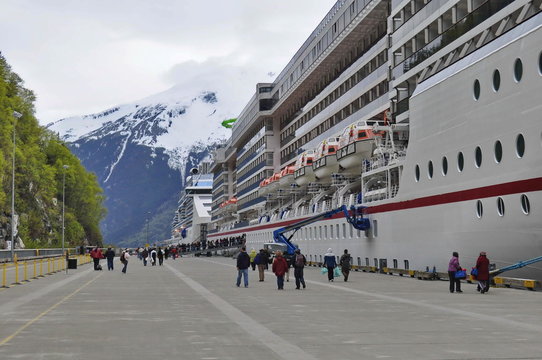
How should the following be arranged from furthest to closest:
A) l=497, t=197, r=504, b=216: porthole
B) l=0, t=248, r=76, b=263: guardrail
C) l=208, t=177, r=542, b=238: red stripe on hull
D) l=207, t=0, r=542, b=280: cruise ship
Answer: l=0, t=248, r=76, b=263: guardrail, l=497, t=197, r=504, b=216: porthole, l=207, t=0, r=542, b=280: cruise ship, l=208, t=177, r=542, b=238: red stripe on hull

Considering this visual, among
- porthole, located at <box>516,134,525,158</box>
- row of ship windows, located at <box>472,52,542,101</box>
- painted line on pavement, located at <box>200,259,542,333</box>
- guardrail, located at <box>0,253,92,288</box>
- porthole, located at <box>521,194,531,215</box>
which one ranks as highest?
row of ship windows, located at <box>472,52,542,101</box>

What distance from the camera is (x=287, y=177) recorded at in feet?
268

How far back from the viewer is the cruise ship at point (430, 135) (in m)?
27.6

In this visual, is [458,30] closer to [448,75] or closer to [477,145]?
[448,75]

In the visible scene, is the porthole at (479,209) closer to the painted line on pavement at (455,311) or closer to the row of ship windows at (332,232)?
the painted line on pavement at (455,311)

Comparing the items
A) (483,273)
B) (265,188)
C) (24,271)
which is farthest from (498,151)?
(265,188)

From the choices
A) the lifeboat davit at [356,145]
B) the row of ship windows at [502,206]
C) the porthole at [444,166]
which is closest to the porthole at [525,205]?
the row of ship windows at [502,206]

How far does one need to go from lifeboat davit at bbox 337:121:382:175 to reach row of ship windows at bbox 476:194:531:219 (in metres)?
18.9

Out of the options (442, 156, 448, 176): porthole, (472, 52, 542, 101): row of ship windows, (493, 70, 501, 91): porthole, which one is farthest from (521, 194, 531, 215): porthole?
(442, 156, 448, 176): porthole

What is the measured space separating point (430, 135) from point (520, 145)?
28.5ft

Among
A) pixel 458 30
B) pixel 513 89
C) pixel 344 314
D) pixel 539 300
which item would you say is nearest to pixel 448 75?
pixel 458 30

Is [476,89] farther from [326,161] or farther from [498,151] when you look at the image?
[326,161]

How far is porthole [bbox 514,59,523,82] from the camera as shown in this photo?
27844 millimetres

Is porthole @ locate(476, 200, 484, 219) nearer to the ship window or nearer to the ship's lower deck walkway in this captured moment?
the ship's lower deck walkway
